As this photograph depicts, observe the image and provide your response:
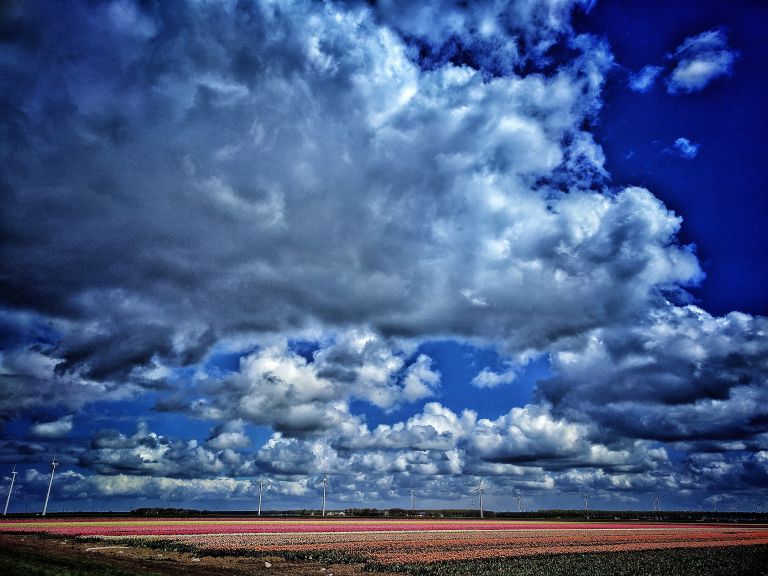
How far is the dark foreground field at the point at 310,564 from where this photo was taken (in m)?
33.1

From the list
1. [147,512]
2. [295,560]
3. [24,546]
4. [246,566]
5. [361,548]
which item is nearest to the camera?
[246,566]

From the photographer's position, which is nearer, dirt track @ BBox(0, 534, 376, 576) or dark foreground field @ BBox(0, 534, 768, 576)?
dark foreground field @ BBox(0, 534, 768, 576)

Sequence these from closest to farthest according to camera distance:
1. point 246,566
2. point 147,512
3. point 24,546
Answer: point 246,566 → point 24,546 → point 147,512

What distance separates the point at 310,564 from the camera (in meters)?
40.6

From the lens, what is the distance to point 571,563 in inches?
1688

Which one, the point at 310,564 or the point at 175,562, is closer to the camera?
the point at 175,562

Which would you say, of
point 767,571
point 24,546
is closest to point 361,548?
point 24,546

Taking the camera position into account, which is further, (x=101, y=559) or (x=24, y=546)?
(x=24, y=546)

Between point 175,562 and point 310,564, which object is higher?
point 175,562

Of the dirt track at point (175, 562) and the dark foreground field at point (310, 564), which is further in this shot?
the dirt track at point (175, 562)

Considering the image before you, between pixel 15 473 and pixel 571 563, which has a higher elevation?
pixel 15 473

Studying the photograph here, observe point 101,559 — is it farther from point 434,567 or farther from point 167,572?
point 434,567

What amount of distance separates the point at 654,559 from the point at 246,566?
3470 cm

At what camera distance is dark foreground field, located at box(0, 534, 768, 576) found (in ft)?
108
